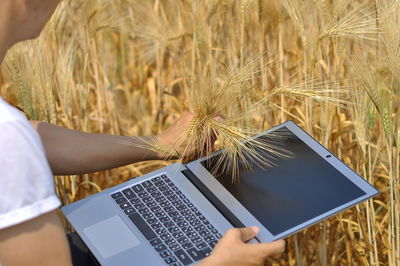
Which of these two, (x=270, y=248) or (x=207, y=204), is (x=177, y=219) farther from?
(x=270, y=248)

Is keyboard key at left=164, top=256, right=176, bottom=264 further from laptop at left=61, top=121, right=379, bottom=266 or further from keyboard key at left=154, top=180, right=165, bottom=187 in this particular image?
keyboard key at left=154, top=180, right=165, bottom=187

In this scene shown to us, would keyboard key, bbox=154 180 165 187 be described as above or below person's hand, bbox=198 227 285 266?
above

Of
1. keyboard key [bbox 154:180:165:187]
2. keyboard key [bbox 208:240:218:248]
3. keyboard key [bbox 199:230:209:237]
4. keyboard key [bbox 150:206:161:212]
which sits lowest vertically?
keyboard key [bbox 208:240:218:248]

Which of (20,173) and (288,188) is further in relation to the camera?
(288,188)

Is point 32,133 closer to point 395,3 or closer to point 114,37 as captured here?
point 395,3

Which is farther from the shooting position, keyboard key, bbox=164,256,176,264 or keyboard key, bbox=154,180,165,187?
keyboard key, bbox=154,180,165,187

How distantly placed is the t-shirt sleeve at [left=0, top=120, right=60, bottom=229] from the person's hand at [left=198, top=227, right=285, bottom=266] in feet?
0.96

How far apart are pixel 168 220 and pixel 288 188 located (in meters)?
0.22

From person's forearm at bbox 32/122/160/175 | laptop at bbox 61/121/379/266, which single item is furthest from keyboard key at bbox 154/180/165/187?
person's forearm at bbox 32/122/160/175

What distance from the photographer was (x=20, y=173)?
38.5 inches

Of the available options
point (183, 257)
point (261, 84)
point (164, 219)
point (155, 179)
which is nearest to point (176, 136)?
point (155, 179)

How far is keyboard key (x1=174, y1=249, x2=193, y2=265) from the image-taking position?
4.11 feet

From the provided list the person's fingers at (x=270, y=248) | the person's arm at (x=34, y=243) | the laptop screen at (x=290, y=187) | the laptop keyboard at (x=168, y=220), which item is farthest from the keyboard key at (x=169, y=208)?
the person's arm at (x=34, y=243)

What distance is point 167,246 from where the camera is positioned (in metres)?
1.29
